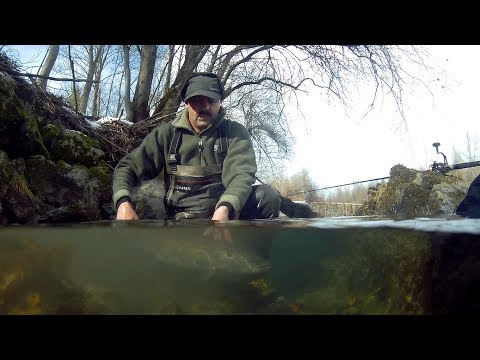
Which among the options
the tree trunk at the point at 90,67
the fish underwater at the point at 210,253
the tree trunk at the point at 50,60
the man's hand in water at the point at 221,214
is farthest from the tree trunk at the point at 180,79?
the fish underwater at the point at 210,253

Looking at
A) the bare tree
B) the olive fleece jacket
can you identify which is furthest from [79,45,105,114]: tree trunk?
the olive fleece jacket

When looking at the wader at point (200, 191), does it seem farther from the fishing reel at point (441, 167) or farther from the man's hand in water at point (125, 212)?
the fishing reel at point (441, 167)

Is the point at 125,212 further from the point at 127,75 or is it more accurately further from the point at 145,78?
the point at 127,75

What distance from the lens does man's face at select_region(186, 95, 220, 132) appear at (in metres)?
4.08

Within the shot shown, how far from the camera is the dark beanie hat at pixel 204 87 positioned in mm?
3877

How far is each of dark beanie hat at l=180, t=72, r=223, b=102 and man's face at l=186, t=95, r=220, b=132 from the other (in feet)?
0.40

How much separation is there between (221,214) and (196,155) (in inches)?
40.1

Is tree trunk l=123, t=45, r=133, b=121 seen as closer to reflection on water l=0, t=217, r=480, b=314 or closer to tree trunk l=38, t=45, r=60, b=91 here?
tree trunk l=38, t=45, r=60, b=91

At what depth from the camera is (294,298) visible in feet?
7.40

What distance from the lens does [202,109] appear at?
4.07 m

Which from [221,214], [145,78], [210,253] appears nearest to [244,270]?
[210,253]

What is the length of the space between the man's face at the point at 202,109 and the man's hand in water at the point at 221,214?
1102 millimetres
